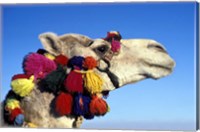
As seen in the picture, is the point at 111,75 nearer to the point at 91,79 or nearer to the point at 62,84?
the point at 91,79

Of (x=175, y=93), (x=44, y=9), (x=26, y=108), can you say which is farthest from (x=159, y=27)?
(x=26, y=108)

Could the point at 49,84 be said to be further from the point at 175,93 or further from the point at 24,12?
the point at 175,93

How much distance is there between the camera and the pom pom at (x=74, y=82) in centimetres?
300

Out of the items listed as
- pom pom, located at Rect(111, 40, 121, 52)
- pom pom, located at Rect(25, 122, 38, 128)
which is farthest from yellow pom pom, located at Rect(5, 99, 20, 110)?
pom pom, located at Rect(111, 40, 121, 52)

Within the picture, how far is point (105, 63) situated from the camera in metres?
3.04

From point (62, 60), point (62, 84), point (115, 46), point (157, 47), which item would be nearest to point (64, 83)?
point (62, 84)

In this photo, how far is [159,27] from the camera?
297 centimetres

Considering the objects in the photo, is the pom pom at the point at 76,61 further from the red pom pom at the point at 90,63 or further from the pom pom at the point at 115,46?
the pom pom at the point at 115,46

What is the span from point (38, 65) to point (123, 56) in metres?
0.46

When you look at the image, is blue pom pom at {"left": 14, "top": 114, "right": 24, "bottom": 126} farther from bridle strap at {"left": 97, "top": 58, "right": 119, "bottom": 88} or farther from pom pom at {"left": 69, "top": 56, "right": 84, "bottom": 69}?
bridle strap at {"left": 97, "top": 58, "right": 119, "bottom": 88}

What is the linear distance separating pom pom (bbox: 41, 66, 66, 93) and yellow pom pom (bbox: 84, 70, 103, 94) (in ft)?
0.42

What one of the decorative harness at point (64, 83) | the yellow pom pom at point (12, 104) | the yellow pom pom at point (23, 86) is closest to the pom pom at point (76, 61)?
the decorative harness at point (64, 83)

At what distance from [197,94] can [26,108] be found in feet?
3.01

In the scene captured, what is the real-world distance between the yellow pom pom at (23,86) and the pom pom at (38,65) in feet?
Answer: 0.14
